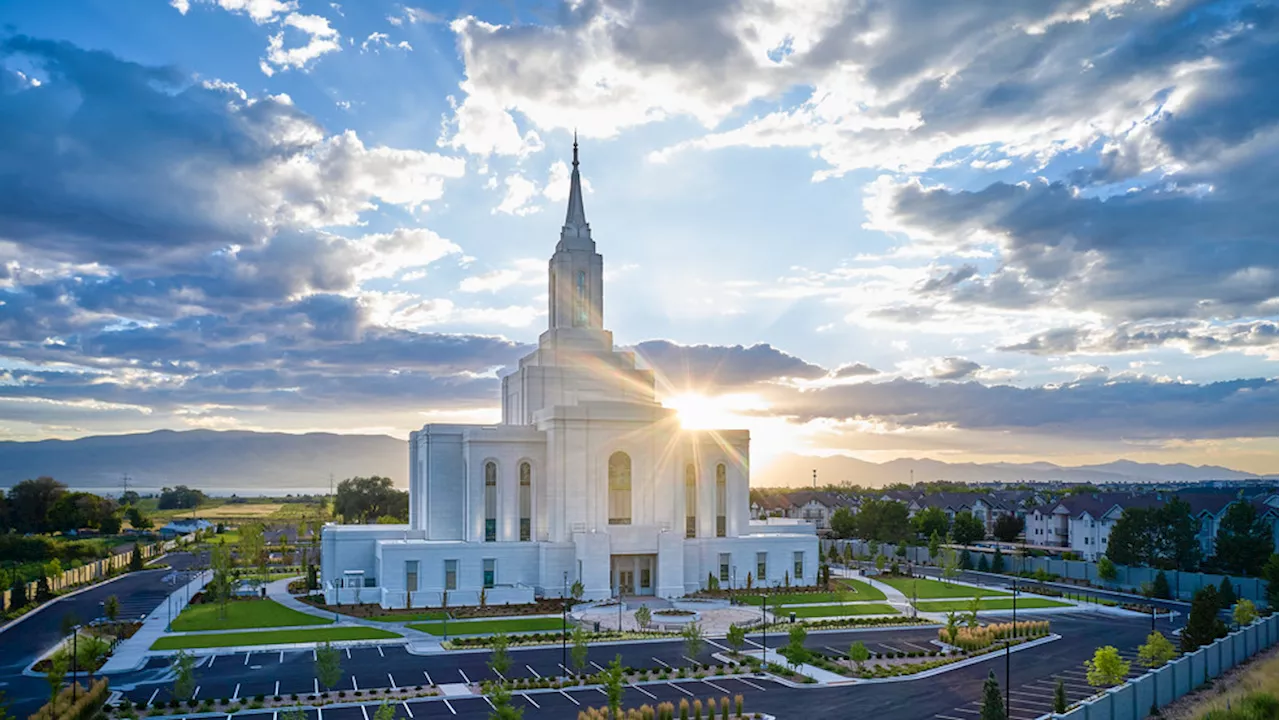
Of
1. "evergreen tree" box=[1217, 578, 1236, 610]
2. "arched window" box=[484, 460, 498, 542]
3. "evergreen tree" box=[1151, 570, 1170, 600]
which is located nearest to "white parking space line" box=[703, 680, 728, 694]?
"arched window" box=[484, 460, 498, 542]

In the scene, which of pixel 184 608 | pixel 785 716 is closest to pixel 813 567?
pixel 785 716

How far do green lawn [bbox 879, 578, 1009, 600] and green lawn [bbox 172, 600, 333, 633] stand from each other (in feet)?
127

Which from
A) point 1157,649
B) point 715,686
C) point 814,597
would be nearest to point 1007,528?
point 814,597

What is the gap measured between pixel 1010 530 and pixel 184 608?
90445mm

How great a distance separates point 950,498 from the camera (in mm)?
139375

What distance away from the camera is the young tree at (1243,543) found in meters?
68.1

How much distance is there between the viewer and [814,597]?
63.8m

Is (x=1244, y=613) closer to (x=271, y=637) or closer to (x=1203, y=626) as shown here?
(x=1203, y=626)

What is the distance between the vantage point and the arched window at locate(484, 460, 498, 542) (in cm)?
6544

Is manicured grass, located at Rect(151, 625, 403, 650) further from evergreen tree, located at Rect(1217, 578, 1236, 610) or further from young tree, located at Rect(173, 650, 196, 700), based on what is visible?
evergreen tree, located at Rect(1217, 578, 1236, 610)

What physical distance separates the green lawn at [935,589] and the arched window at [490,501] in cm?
2845

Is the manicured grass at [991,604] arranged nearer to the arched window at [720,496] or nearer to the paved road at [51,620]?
the arched window at [720,496]

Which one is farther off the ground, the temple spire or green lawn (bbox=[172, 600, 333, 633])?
the temple spire

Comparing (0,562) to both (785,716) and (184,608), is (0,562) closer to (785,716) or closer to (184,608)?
(184,608)
